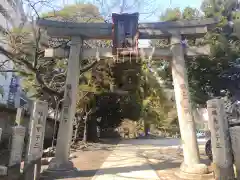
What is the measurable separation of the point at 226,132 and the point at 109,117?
1444 centimetres

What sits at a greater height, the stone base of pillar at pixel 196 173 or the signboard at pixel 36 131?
the signboard at pixel 36 131

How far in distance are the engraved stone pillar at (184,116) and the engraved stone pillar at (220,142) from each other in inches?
43.1

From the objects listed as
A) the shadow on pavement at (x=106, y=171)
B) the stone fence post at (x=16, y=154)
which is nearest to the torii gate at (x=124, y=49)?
the shadow on pavement at (x=106, y=171)

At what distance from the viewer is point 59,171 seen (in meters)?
6.19

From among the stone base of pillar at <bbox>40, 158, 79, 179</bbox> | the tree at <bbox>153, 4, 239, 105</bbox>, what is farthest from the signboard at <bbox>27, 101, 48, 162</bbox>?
the tree at <bbox>153, 4, 239, 105</bbox>

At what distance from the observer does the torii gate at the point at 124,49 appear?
644cm

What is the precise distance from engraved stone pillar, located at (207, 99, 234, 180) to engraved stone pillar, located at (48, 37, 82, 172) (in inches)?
150

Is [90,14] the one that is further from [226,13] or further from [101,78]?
[226,13]

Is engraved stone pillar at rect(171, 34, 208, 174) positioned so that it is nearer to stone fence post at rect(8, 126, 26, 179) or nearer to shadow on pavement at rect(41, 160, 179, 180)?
shadow on pavement at rect(41, 160, 179, 180)

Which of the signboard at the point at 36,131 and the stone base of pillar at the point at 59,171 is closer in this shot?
the signboard at the point at 36,131

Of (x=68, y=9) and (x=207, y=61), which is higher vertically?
(x=68, y=9)

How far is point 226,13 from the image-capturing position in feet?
49.1

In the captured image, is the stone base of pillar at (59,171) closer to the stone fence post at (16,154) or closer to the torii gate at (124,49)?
the torii gate at (124,49)

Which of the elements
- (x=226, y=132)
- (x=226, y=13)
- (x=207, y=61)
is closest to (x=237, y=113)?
(x=207, y=61)
